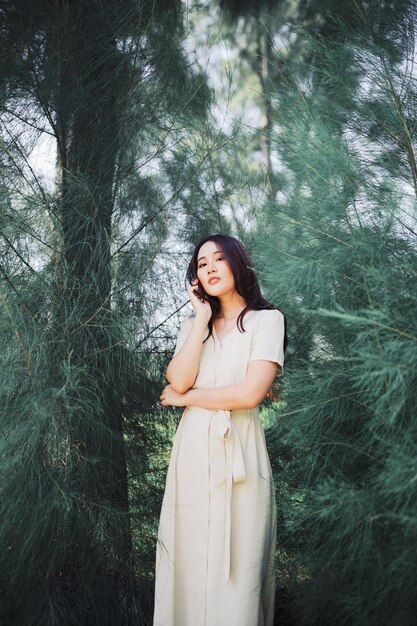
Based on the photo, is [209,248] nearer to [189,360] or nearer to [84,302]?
[189,360]

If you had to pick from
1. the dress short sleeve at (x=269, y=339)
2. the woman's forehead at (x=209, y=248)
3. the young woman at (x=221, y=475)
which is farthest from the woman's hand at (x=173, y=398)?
the woman's forehead at (x=209, y=248)

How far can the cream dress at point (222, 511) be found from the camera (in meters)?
1.95

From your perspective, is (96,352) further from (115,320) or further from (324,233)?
(324,233)

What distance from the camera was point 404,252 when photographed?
1.99 meters

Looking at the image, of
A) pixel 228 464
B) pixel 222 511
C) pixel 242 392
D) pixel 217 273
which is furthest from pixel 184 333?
pixel 222 511

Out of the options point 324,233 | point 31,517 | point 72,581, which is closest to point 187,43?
point 324,233

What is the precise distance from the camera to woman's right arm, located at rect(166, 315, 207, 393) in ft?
6.73

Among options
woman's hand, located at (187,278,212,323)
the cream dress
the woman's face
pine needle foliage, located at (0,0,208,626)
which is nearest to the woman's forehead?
the woman's face

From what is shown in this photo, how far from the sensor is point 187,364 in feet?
6.73

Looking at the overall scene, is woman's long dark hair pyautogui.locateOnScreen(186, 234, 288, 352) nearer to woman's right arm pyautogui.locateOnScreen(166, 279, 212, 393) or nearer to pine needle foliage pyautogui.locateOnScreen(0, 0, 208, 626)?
woman's right arm pyautogui.locateOnScreen(166, 279, 212, 393)

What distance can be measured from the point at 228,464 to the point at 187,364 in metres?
0.31

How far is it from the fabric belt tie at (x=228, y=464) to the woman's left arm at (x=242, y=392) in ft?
0.14

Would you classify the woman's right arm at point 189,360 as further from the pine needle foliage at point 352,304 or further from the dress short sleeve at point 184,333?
the pine needle foliage at point 352,304

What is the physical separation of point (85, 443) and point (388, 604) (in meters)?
1.17
